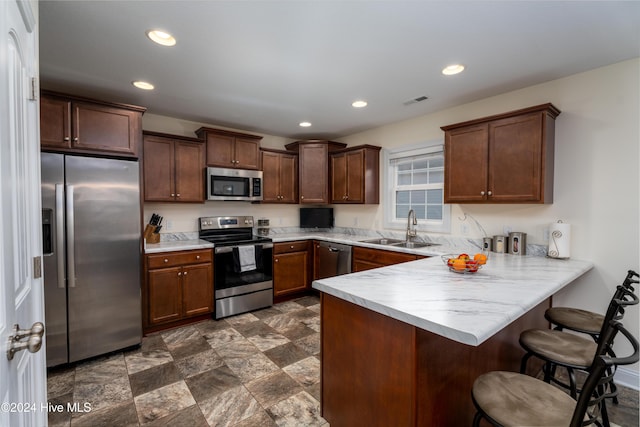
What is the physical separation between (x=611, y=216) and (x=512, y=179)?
751 mm

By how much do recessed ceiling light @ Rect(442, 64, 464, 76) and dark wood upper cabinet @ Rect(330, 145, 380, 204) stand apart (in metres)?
1.64

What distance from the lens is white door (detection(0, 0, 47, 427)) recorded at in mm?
846

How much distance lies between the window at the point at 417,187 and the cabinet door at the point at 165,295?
2.78 metres

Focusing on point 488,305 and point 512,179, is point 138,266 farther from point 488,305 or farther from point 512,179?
point 512,179

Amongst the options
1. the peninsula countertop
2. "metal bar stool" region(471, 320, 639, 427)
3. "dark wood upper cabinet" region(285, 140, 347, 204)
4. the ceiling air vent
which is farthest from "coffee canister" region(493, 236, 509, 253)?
"dark wood upper cabinet" region(285, 140, 347, 204)

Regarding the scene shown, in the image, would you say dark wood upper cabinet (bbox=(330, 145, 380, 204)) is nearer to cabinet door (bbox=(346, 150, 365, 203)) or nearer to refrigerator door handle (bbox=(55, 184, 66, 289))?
cabinet door (bbox=(346, 150, 365, 203))

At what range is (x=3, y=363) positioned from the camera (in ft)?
2.60

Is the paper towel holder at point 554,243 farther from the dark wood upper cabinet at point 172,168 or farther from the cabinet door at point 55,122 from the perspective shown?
the cabinet door at point 55,122

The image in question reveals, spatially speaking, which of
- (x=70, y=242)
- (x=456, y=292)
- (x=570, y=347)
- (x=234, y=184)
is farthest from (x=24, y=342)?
(x=234, y=184)

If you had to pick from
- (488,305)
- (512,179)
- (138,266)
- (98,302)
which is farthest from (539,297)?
(98,302)

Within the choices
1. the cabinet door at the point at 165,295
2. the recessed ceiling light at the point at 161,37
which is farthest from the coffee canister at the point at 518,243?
the cabinet door at the point at 165,295

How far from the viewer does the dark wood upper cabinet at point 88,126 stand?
2361 mm

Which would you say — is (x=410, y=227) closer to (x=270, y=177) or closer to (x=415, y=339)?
(x=270, y=177)

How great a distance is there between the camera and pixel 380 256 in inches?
134
